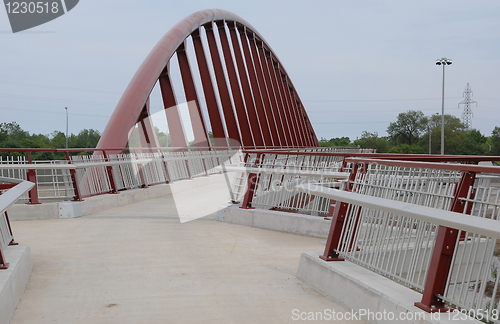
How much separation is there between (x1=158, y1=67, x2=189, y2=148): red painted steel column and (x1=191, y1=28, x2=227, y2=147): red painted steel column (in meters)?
3.82

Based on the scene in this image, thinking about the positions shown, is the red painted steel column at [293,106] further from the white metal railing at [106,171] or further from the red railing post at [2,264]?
the red railing post at [2,264]

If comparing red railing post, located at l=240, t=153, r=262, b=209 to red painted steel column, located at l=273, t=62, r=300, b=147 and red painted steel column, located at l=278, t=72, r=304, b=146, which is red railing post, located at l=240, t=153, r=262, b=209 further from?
red painted steel column, located at l=278, t=72, r=304, b=146

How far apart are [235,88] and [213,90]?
5.31m

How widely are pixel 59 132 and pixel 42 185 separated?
108 m

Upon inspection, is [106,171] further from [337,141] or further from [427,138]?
[337,141]

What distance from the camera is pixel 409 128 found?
113562mm

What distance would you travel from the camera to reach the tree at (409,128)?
11269 centimetres

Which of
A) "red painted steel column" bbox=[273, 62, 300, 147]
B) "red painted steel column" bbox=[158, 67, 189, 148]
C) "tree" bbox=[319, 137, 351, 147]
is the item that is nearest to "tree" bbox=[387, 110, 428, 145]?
"tree" bbox=[319, 137, 351, 147]

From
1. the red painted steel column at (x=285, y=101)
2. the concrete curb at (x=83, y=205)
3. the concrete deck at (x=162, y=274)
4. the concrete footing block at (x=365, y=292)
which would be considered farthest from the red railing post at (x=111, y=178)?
the red painted steel column at (x=285, y=101)

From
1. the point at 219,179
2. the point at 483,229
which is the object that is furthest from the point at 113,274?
the point at 219,179

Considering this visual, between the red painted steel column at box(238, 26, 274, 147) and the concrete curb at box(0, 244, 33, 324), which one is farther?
the red painted steel column at box(238, 26, 274, 147)

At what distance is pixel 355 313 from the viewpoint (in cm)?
354

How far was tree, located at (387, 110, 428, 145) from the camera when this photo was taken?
370 feet

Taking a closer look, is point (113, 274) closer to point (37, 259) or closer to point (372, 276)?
point (37, 259)
